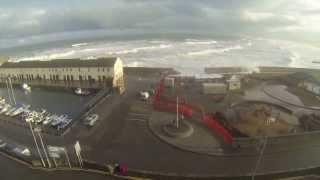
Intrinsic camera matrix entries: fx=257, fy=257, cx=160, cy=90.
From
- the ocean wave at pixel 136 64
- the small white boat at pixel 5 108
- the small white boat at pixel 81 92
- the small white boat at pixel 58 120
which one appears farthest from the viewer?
the ocean wave at pixel 136 64

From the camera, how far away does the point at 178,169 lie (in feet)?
68.1

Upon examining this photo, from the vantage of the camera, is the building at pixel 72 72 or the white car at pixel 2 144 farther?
the building at pixel 72 72

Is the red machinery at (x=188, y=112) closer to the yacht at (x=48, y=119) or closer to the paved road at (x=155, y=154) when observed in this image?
the paved road at (x=155, y=154)

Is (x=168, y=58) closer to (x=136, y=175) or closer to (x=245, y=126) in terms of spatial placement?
(x=245, y=126)

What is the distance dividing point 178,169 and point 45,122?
17.5 meters

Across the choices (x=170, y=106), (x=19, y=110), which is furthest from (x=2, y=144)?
(x=170, y=106)

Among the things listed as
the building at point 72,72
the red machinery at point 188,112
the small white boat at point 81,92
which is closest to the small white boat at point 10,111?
the small white boat at point 81,92

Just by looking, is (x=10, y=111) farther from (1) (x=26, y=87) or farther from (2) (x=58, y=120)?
(1) (x=26, y=87)

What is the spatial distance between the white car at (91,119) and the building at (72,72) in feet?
28.3

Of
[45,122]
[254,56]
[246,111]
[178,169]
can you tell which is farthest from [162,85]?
[254,56]

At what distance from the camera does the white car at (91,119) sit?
28.2 meters

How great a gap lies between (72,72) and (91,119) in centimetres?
1812

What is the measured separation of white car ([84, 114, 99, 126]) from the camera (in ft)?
92.5

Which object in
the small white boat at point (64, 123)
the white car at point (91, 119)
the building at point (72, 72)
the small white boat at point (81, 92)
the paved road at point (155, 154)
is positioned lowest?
the paved road at point (155, 154)
